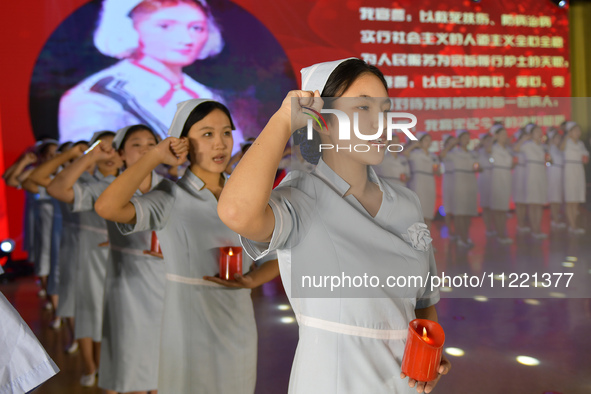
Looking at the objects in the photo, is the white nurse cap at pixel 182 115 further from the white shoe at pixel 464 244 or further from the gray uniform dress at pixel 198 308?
the white shoe at pixel 464 244

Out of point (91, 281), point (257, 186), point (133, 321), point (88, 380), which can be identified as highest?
point (257, 186)

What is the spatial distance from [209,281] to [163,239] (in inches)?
9.5

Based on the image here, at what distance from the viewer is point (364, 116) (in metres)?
1.13

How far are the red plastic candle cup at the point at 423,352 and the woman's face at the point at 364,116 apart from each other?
38 cm

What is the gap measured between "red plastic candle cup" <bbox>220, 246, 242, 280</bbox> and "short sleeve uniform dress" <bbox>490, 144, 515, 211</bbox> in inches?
40.4

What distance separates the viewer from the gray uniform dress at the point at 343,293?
1099mm

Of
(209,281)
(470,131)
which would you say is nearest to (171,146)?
(209,281)

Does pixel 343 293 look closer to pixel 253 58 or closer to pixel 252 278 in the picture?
pixel 252 278

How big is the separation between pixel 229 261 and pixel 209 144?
0.48 meters

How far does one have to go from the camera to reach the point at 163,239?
1.96m

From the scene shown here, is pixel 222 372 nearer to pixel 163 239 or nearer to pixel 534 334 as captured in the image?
pixel 163 239

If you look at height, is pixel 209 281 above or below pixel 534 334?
above

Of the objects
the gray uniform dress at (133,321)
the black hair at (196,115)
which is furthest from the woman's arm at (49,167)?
the black hair at (196,115)

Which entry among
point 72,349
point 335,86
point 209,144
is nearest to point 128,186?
point 209,144
